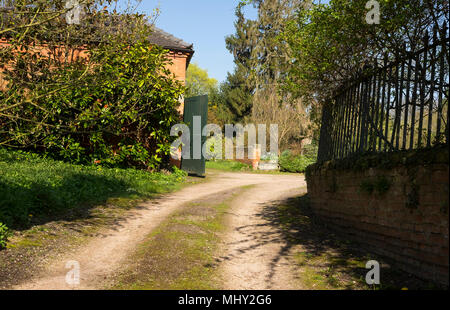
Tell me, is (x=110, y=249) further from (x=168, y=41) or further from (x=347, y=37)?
(x=168, y=41)

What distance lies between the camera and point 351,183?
6062mm

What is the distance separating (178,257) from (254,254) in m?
1.09

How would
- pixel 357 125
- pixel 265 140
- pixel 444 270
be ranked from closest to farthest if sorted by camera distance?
pixel 444 270
pixel 357 125
pixel 265 140

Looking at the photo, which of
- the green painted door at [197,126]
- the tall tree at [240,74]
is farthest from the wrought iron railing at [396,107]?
the tall tree at [240,74]

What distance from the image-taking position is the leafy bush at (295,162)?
23.2m

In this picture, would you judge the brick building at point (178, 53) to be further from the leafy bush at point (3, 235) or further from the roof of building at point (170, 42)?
the leafy bush at point (3, 235)

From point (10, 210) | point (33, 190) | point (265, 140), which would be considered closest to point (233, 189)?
point (33, 190)

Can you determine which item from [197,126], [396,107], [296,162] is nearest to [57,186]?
[396,107]

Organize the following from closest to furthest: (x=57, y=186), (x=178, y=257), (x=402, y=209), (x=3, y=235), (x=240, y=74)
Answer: (x=402, y=209), (x=178, y=257), (x=3, y=235), (x=57, y=186), (x=240, y=74)

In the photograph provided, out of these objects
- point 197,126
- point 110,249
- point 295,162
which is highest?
point 197,126

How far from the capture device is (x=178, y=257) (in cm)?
524

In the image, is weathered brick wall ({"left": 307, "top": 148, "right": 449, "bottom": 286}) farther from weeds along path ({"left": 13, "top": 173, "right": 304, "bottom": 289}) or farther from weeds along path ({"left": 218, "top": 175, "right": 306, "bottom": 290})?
weeds along path ({"left": 13, "top": 173, "right": 304, "bottom": 289})

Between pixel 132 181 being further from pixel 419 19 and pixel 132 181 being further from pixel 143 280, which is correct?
pixel 419 19

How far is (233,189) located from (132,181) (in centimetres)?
326
